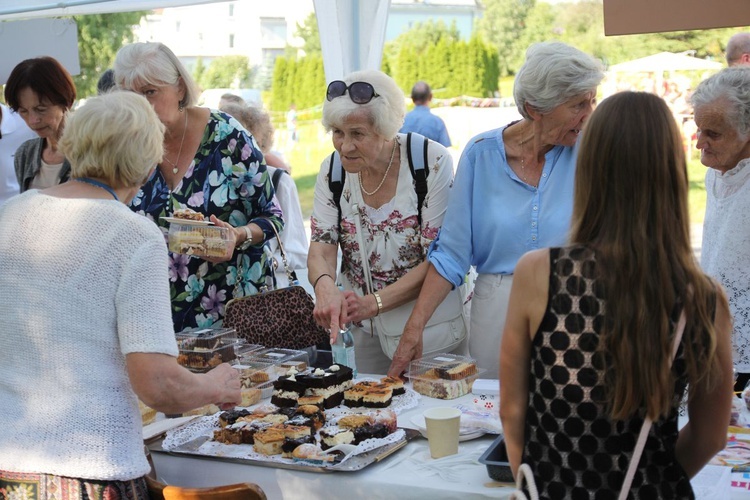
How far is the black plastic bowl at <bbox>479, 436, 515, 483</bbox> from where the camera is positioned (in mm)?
1896

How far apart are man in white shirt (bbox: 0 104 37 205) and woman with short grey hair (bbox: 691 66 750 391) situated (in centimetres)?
376

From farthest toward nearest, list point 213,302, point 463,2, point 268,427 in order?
1. point 463,2
2. point 213,302
3. point 268,427

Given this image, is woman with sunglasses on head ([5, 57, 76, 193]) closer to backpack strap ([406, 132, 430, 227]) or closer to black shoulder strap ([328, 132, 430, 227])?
black shoulder strap ([328, 132, 430, 227])

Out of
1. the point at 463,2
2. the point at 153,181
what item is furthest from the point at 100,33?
the point at 153,181

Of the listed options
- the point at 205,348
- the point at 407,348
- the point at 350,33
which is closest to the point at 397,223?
the point at 407,348

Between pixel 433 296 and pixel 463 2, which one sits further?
pixel 463 2

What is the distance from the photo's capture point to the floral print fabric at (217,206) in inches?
122

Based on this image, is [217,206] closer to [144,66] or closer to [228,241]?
[228,241]

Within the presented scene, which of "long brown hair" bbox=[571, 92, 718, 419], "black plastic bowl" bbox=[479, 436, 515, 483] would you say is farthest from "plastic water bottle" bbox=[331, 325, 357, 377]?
"long brown hair" bbox=[571, 92, 718, 419]

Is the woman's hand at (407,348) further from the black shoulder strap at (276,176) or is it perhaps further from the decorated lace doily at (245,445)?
the black shoulder strap at (276,176)

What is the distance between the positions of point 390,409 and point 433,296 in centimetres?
58

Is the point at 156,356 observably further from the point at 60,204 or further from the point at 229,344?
the point at 229,344

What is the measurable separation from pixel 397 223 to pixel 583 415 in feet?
5.13

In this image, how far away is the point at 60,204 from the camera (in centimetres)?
182
